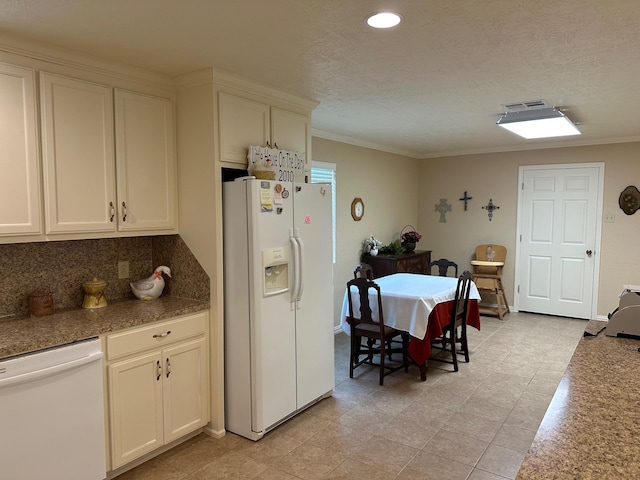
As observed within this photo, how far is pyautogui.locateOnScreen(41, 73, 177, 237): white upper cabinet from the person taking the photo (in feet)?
7.93

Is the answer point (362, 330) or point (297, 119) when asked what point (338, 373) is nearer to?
point (362, 330)

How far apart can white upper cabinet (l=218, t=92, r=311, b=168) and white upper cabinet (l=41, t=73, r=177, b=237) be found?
0.40m

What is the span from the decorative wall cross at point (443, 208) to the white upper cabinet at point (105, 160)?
15.7 ft

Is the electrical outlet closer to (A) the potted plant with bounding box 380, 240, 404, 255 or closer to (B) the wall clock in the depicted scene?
(B) the wall clock

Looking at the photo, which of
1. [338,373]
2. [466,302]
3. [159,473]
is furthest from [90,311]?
[466,302]

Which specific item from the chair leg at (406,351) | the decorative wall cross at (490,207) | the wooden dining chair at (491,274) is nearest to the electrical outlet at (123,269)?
the chair leg at (406,351)

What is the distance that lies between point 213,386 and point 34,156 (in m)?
1.73

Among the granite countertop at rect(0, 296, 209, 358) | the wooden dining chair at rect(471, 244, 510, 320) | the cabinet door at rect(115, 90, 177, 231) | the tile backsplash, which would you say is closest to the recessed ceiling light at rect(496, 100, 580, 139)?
the wooden dining chair at rect(471, 244, 510, 320)

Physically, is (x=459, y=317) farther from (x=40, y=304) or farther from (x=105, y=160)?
(x=40, y=304)

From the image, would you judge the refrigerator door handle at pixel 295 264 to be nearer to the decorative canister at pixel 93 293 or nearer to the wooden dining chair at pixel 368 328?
the wooden dining chair at pixel 368 328

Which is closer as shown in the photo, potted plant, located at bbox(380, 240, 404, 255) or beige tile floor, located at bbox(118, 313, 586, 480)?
beige tile floor, located at bbox(118, 313, 586, 480)

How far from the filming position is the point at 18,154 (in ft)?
7.50

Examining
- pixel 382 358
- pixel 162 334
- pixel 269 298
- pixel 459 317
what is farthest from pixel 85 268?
pixel 459 317

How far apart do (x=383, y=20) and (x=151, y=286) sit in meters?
2.18
